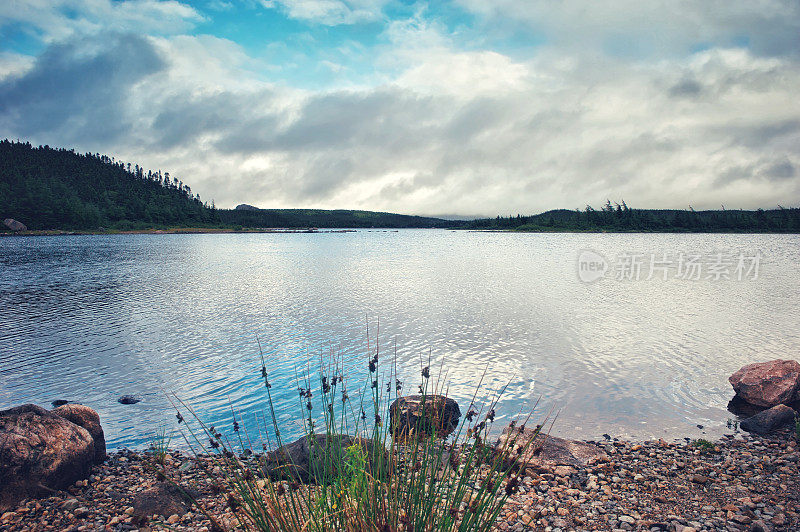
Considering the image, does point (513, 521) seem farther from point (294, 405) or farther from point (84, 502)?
point (294, 405)

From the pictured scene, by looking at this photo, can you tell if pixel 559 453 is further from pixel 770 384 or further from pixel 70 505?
pixel 70 505

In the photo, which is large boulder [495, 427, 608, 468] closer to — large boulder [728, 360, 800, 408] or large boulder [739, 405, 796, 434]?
large boulder [739, 405, 796, 434]

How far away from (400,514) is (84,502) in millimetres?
6095

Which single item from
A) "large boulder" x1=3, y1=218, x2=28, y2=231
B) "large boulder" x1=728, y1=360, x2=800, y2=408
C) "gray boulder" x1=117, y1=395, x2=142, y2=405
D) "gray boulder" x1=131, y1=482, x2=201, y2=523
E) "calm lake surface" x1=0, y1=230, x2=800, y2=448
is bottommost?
"gray boulder" x1=117, y1=395, x2=142, y2=405

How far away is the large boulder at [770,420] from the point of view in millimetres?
10414

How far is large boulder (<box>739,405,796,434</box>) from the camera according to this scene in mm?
10414

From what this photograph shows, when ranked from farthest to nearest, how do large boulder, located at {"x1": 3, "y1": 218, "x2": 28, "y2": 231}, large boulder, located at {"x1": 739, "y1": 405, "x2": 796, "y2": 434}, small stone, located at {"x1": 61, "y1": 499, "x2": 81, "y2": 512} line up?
large boulder, located at {"x1": 3, "y1": 218, "x2": 28, "y2": 231}
large boulder, located at {"x1": 739, "y1": 405, "x2": 796, "y2": 434}
small stone, located at {"x1": 61, "y1": 499, "x2": 81, "y2": 512}

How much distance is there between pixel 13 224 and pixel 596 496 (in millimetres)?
205462

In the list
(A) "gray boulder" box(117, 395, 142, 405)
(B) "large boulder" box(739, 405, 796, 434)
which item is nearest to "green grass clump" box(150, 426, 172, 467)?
(A) "gray boulder" box(117, 395, 142, 405)

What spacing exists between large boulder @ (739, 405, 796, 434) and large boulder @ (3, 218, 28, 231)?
206625 millimetres

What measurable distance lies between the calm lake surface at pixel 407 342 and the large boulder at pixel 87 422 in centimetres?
133

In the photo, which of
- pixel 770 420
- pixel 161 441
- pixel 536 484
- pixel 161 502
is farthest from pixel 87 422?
pixel 770 420

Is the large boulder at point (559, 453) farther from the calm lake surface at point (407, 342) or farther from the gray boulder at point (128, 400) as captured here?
the gray boulder at point (128, 400)

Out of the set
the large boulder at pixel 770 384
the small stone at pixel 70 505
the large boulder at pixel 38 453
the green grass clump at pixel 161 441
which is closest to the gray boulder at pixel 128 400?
the green grass clump at pixel 161 441
